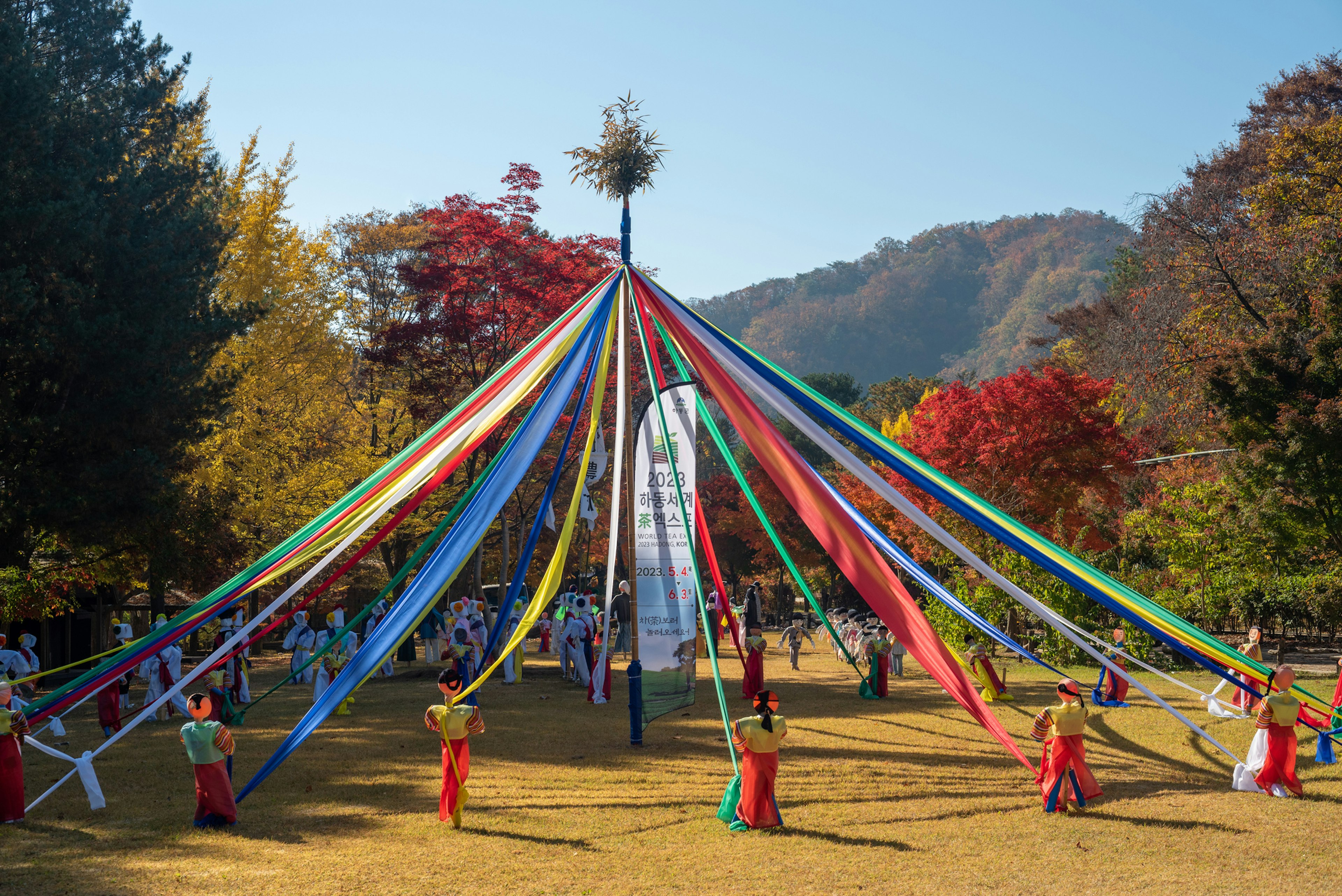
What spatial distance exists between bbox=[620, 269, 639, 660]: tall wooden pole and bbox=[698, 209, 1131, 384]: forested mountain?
3365 inches

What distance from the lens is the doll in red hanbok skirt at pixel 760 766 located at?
762 centimetres

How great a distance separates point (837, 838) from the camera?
741cm

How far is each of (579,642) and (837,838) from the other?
34.4 feet

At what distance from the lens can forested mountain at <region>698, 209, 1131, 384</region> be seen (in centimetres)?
10475

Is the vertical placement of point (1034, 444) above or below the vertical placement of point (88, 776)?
above

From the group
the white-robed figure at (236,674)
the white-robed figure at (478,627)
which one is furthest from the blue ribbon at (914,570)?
the white-robed figure at (236,674)

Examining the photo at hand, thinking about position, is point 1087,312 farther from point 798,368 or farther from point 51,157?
point 798,368

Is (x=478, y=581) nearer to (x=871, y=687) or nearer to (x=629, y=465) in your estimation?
(x=871, y=687)

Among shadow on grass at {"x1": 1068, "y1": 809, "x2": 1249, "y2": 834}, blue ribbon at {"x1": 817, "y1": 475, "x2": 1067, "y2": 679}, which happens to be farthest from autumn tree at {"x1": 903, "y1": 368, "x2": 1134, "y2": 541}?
shadow on grass at {"x1": 1068, "y1": 809, "x2": 1249, "y2": 834}

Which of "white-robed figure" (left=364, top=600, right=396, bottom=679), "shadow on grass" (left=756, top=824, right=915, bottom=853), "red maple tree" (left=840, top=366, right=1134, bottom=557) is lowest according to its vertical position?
"white-robed figure" (left=364, top=600, right=396, bottom=679)

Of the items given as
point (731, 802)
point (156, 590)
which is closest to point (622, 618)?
point (156, 590)

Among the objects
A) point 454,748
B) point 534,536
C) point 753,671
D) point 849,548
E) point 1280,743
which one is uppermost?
point 849,548

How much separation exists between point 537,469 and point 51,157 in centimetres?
1548

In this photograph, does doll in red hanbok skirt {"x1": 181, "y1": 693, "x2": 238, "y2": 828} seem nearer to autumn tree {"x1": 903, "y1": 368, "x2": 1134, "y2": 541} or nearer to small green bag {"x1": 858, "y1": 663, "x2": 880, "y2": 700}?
small green bag {"x1": 858, "y1": 663, "x2": 880, "y2": 700}
